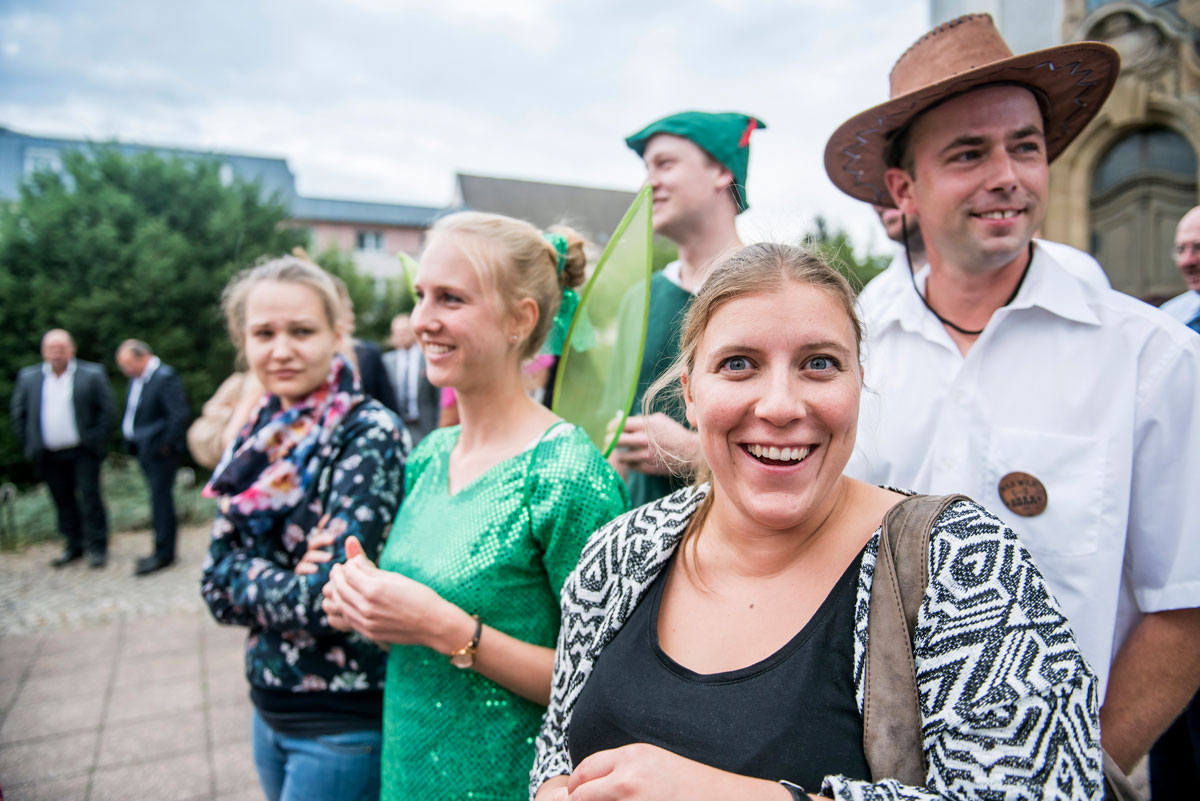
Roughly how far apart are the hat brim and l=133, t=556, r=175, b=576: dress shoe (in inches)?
302

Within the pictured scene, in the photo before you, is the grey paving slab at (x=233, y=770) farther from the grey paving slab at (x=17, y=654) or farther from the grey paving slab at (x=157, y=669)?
the grey paving slab at (x=17, y=654)

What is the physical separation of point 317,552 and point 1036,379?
5.64 feet

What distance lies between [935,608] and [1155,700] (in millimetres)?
872

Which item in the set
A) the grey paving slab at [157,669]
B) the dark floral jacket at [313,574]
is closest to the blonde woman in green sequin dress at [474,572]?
the dark floral jacket at [313,574]

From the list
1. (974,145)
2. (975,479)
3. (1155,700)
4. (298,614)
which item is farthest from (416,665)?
(974,145)

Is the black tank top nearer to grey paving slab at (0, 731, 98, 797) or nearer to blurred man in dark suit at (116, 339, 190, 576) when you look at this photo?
grey paving slab at (0, 731, 98, 797)

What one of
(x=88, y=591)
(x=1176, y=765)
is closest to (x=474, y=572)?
Result: (x=1176, y=765)

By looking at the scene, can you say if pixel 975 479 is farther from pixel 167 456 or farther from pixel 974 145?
pixel 167 456

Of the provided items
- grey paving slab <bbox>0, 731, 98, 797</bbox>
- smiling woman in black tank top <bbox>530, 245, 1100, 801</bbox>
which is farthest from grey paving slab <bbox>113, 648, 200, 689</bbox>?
smiling woman in black tank top <bbox>530, 245, 1100, 801</bbox>

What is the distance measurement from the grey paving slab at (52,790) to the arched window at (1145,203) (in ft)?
32.5

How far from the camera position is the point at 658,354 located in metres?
2.30

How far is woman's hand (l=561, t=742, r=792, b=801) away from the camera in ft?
3.02

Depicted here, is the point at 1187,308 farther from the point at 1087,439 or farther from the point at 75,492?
the point at 75,492

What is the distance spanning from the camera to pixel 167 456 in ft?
23.3
